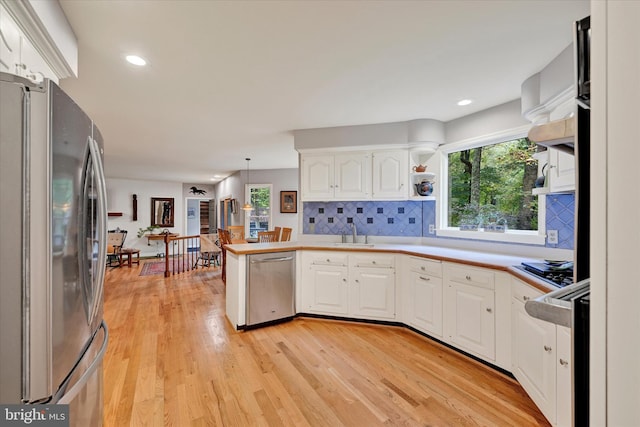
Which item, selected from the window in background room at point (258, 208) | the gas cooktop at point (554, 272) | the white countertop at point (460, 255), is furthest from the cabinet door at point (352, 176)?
the window in background room at point (258, 208)

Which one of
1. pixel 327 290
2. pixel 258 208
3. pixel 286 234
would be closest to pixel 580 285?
pixel 327 290

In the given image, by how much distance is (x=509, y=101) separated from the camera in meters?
2.76

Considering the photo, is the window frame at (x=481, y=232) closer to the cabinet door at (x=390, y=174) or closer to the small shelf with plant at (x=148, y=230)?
the cabinet door at (x=390, y=174)

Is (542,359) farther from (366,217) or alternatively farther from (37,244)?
(37,244)

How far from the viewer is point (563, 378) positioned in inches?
60.1

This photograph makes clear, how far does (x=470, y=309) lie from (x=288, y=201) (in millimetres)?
5511

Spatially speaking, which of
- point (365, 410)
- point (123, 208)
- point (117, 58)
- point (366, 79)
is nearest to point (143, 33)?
point (117, 58)

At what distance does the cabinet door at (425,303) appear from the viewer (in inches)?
106

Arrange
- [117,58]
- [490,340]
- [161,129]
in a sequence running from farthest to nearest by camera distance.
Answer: [161,129]
[490,340]
[117,58]

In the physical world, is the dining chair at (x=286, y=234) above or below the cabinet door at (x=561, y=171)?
below

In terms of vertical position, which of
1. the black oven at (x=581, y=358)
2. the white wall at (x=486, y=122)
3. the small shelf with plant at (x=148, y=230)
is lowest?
the small shelf with plant at (x=148, y=230)

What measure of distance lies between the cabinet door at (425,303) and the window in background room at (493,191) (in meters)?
0.78

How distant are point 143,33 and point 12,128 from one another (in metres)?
1.27

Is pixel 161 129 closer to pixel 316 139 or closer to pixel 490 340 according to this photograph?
pixel 316 139
